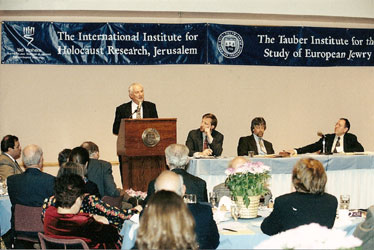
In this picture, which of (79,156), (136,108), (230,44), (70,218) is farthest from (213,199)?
(230,44)

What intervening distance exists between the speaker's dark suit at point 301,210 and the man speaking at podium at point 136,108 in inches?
143

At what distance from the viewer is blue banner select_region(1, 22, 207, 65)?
379 inches

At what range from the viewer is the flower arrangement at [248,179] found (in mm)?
4754

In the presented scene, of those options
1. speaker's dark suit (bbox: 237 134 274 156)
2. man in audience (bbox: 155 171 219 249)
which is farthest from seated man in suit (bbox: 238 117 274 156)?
man in audience (bbox: 155 171 219 249)

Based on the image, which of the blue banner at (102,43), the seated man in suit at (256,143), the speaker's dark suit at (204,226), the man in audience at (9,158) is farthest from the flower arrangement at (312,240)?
the blue banner at (102,43)

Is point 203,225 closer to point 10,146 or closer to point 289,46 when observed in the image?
point 10,146

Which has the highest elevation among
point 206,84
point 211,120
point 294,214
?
point 206,84

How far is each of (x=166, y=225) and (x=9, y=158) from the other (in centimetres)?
495

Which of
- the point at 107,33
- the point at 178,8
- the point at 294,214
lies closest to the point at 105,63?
the point at 107,33

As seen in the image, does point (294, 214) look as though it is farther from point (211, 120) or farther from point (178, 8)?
Answer: point (178, 8)

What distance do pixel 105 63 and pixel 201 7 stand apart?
171 centimetres

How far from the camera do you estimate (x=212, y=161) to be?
7762 millimetres

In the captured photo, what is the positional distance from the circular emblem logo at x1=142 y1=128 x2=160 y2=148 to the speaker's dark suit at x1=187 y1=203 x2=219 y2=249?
130 inches

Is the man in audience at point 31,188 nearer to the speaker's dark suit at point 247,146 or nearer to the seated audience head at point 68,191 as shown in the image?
the seated audience head at point 68,191
